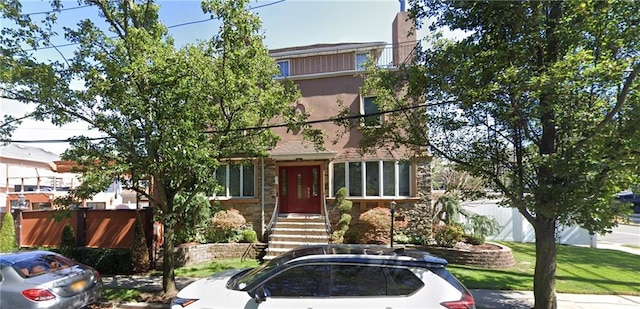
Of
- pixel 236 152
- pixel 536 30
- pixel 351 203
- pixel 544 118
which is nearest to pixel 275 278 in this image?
pixel 236 152

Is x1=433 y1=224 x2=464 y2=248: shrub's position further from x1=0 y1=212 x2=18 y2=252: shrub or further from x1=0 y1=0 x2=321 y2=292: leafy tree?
x1=0 y1=212 x2=18 y2=252: shrub

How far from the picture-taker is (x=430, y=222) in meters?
11.7

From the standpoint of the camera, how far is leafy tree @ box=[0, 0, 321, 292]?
6367mm

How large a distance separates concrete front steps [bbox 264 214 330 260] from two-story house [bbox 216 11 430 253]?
4 centimetres

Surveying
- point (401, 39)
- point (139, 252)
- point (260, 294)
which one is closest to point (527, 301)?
point (260, 294)

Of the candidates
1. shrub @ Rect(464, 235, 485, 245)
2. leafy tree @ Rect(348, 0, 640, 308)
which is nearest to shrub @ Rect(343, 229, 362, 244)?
shrub @ Rect(464, 235, 485, 245)

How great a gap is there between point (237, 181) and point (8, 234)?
825 cm

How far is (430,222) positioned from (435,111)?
20.2ft

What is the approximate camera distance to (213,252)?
10945mm

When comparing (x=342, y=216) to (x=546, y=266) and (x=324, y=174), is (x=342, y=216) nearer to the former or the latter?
(x=324, y=174)

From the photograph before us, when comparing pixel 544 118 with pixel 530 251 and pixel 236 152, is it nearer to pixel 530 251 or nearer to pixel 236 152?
pixel 236 152

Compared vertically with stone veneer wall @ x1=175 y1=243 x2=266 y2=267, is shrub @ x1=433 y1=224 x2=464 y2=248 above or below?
above

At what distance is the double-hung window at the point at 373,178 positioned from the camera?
485 inches

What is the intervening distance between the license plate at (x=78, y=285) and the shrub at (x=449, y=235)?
9874 millimetres
